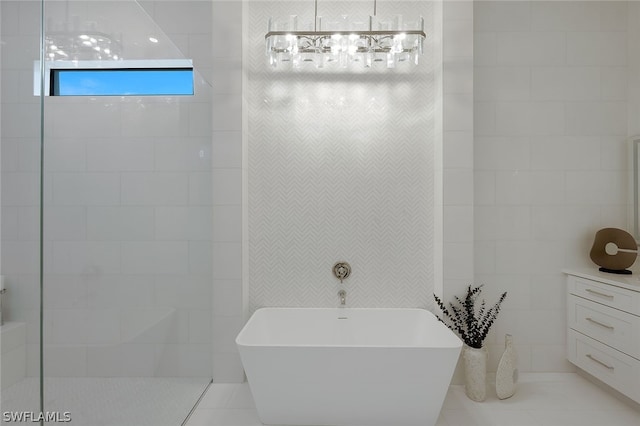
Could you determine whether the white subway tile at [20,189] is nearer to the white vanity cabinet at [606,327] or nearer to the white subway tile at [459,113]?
the white subway tile at [459,113]

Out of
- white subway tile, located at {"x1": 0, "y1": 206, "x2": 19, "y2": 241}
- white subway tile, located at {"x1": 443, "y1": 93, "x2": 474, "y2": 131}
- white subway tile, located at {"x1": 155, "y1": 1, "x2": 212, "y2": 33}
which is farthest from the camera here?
white subway tile, located at {"x1": 155, "y1": 1, "x2": 212, "y2": 33}

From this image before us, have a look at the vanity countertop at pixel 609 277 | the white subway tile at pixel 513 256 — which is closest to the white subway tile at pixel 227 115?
the white subway tile at pixel 513 256

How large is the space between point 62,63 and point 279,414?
5.95 feet

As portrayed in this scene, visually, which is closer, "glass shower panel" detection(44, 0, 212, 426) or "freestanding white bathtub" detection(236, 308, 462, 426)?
"glass shower panel" detection(44, 0, 212, 426)

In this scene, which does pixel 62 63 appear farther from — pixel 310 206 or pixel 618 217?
pixel 618 217

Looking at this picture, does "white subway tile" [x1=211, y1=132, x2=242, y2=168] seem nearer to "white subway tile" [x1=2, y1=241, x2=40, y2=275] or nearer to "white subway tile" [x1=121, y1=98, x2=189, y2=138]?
"white subway tile" [x1=121, y1=98, x2=189, y2=138]

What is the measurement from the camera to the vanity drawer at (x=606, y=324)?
2102 mm

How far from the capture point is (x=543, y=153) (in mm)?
2684

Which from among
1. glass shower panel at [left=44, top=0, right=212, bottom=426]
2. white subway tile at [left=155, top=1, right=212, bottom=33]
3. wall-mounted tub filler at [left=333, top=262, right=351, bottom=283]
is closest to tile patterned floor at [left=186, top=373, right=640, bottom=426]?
glass shower panel at [left=44, top=0, right=212, bottom=426]

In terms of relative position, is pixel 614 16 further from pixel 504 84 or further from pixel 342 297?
pixel 342 297

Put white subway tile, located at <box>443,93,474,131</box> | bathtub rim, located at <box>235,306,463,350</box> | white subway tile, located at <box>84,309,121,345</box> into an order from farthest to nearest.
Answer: white subway tile, located at <box>443,93,474,131</box>, bathtub rim, located at <box>235,306,463,350</box>, white subway tile, located at <box>84,309,121,345</box>

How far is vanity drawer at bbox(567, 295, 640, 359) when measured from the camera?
210 centimetres

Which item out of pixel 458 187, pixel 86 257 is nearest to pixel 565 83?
pixel 458 187

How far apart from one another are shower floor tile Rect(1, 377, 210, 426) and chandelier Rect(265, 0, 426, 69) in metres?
1.96
